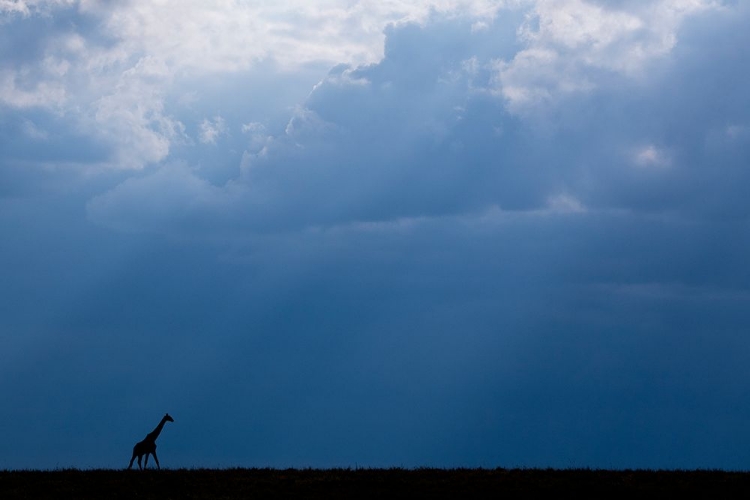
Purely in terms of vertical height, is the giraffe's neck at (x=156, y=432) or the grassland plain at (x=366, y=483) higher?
the giraffe's neck at (x=156, y=432)

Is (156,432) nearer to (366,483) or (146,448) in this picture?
(146,448)

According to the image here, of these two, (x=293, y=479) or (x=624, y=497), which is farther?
(x=293, y=479)

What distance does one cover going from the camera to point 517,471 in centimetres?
3722

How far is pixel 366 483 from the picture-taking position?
3512 centimetres

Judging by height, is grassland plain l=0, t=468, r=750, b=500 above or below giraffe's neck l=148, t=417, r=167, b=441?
below

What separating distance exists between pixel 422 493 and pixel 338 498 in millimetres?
2975

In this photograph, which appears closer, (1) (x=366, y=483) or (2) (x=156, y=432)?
(1) (x=366, y=483)

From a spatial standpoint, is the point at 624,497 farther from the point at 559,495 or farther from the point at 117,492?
the point at 117,492

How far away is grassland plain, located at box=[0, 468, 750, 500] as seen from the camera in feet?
109

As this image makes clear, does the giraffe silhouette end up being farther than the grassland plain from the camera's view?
Yes

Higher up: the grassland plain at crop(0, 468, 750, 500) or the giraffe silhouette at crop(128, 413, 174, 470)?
the giraffe silhouette at crop(128, 413, 174, 470)

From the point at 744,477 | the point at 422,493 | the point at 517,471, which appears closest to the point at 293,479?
the point at 422,493

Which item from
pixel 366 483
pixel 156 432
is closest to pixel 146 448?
pixel 156 432

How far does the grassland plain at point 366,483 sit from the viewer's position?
3338 centimetres
